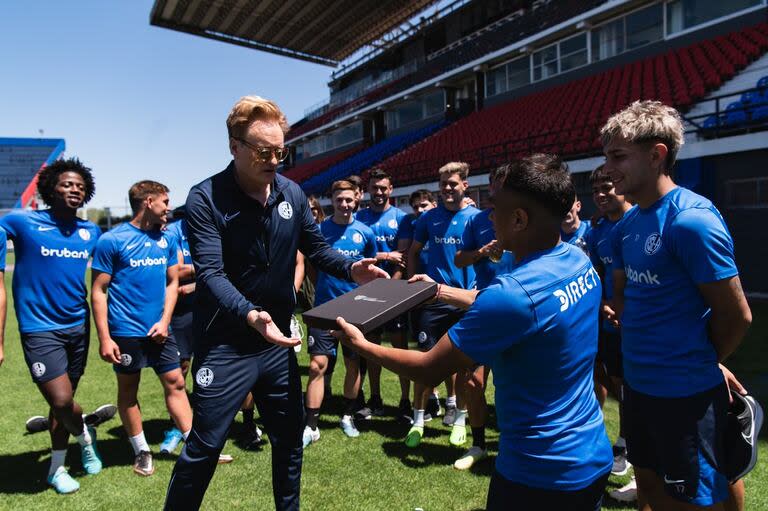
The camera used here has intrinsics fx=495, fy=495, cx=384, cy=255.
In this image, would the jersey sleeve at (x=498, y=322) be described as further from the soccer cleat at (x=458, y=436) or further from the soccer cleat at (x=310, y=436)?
the soccer cleat at (x=310, y=436)

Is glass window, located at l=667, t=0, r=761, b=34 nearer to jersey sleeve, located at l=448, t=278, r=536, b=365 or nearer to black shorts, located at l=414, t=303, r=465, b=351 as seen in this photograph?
black shorts, located at l=414, t=303, r=465, b=351

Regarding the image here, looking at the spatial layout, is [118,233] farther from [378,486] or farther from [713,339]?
[713,339]

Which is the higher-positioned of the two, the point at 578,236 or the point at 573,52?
the point at 573,52

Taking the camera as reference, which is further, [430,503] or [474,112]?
[474,112]

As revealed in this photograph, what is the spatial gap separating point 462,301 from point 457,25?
30.4 metres

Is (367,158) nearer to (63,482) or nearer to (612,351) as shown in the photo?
(612,351)

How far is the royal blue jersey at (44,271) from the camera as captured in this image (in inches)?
145

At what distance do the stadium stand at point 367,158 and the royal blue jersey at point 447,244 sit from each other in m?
23.1

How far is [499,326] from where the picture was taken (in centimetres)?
156

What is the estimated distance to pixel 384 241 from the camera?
598 cm

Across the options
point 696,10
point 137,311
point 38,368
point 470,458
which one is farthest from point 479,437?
point 696,10

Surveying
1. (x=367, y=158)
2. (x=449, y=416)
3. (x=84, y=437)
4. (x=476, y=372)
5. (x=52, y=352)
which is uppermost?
(x=367, y=158)

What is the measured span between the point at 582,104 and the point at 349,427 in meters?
15.9

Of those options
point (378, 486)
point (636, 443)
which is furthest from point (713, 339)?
point (378, 486)
